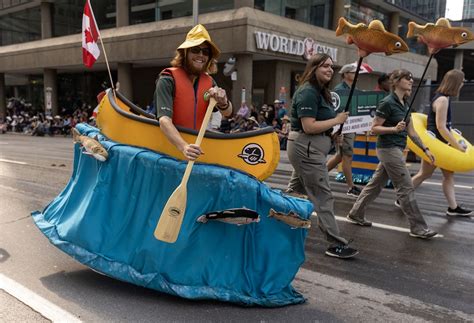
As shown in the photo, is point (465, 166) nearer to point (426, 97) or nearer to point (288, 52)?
point (426, 97)

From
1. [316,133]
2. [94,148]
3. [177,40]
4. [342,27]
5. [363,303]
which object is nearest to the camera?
[363,303]

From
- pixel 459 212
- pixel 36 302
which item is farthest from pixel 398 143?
pixel 36 302

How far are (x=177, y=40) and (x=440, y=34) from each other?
698 inches

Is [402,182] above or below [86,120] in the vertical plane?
above

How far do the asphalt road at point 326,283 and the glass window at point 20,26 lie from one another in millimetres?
31423

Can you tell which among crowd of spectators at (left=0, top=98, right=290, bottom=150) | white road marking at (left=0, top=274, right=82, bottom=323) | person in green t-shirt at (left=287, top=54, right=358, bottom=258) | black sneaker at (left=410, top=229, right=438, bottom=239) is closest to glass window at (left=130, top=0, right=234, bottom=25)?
crowd of spectators at (left=0, top=98, right=290, bottom=150)

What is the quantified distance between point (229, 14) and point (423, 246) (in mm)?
16279

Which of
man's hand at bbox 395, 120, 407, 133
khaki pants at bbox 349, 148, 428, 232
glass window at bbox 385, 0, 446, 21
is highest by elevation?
glass window at bbox 385, 0, 446, 21

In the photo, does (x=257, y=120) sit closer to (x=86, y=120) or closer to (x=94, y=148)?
(x=86, y=120)

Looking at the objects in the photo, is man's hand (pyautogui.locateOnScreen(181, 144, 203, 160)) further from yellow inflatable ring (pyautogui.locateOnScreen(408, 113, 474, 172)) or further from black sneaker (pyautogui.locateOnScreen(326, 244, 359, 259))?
yellow inflatable ring (pyautogui.locateOnScreen(408, 113, 474, 172))

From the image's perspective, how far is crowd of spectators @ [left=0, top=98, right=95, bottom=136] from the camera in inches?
1060

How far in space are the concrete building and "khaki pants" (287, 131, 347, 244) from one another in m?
15.0

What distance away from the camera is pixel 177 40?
21375 mm

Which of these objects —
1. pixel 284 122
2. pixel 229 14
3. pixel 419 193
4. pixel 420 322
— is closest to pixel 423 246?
pixel 420 322
